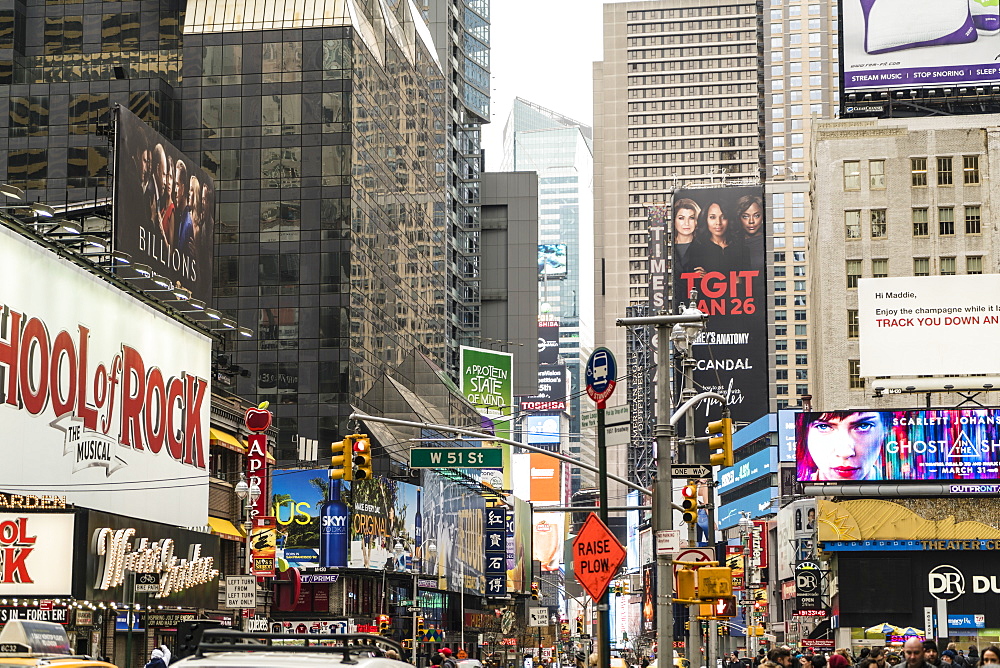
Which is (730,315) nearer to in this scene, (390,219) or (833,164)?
(833,164)

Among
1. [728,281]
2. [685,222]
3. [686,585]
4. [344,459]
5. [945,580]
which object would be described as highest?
[685,222]

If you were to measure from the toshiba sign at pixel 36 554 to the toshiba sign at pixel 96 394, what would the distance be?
3.39 m

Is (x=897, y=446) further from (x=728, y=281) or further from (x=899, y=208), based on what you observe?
(x=728, y=281)

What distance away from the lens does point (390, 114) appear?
9662cm

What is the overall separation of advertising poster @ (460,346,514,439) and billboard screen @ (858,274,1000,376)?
65.5 meters

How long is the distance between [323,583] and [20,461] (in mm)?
40123

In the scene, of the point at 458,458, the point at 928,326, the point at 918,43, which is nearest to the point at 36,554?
the point at 458,458

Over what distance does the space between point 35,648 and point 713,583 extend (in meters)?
14.1

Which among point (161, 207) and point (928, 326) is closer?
point (161, 207)

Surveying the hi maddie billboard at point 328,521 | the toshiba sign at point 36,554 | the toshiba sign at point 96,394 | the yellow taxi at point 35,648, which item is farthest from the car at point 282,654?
the hi maddie billboard at point 328,521

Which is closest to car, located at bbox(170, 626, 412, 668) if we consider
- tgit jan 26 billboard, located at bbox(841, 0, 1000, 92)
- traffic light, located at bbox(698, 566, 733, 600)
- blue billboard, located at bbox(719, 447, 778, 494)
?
traffic light, located at bbox(698, 566, 733, 600)

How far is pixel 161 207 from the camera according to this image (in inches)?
2217

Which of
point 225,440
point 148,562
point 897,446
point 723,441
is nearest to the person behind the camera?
point 723,441

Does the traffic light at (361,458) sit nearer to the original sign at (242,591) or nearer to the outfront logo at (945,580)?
the original sign at (242,591)
